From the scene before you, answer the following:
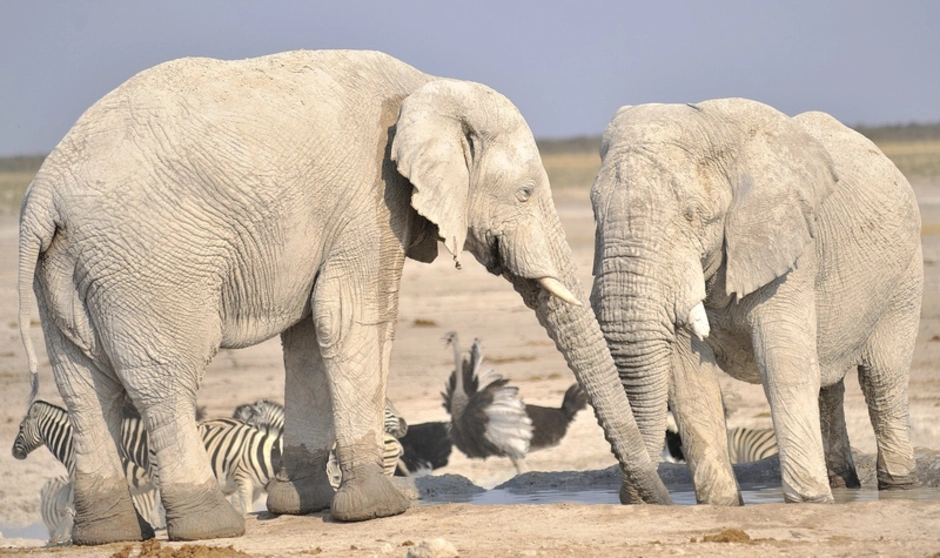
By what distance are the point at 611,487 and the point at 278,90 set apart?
3706mm

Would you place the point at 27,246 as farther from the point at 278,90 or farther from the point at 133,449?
the point at 133,449

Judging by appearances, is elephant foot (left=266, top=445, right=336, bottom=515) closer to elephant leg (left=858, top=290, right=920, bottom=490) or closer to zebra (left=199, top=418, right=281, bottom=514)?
zebra (left=199, top=418, right=281, bottom=514)

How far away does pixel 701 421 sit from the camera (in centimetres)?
780

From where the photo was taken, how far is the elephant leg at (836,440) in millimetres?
9344

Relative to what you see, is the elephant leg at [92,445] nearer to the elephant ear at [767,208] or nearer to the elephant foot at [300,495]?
the elephant foot at [300,495]

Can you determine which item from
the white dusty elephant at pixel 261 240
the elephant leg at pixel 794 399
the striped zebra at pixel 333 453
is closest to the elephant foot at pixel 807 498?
the elephant leg at pixel 794 399

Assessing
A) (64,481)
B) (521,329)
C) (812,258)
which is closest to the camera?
(812,258)

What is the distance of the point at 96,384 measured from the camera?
689 cm

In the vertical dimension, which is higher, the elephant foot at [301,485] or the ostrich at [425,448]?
the ostrich at [425,448]

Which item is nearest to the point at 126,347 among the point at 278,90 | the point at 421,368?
the point at 278,90

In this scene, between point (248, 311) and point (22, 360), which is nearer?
point (248, 311)

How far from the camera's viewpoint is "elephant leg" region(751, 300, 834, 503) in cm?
756

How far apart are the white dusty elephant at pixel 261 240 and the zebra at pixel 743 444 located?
3.37 m

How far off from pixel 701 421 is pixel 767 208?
3.52 feet
